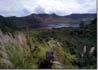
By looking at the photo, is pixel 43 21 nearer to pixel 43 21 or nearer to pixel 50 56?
pixel 43 21

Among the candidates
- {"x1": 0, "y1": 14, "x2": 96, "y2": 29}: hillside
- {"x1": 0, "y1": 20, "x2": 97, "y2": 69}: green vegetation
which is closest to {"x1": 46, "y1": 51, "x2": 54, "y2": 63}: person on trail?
{"x1": 0, "y1": 20, "x2": 97, "y2": 69}: green vegetation

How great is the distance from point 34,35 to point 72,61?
22.5 inches

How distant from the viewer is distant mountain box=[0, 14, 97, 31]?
2346 mm

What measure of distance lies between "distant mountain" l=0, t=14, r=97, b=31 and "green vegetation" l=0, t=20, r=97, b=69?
6 centimetres

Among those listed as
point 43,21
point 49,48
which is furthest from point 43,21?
point 49,48

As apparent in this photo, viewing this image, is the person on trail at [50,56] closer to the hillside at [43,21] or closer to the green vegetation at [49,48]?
the green vegetation at [49,48]

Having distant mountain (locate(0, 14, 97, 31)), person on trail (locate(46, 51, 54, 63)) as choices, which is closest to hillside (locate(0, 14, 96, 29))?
distant mountain (locate(0, 14, 97, 31))

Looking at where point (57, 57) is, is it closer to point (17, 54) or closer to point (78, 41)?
point (78, 41)

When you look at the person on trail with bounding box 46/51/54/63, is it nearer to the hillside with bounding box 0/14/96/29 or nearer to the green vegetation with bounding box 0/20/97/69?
the green vegetation with bounding box 0/20/97/69

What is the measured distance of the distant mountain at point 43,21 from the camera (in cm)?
235

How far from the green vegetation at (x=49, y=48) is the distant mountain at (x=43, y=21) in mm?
64

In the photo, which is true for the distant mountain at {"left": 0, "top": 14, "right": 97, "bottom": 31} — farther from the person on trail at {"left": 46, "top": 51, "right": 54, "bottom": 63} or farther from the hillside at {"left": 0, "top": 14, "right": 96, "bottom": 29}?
the person on trail at {"left": 46, "top": 51, "right": 54, "bottom": 63}

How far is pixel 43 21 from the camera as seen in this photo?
2.36 meters

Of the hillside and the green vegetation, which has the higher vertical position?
the hillside
